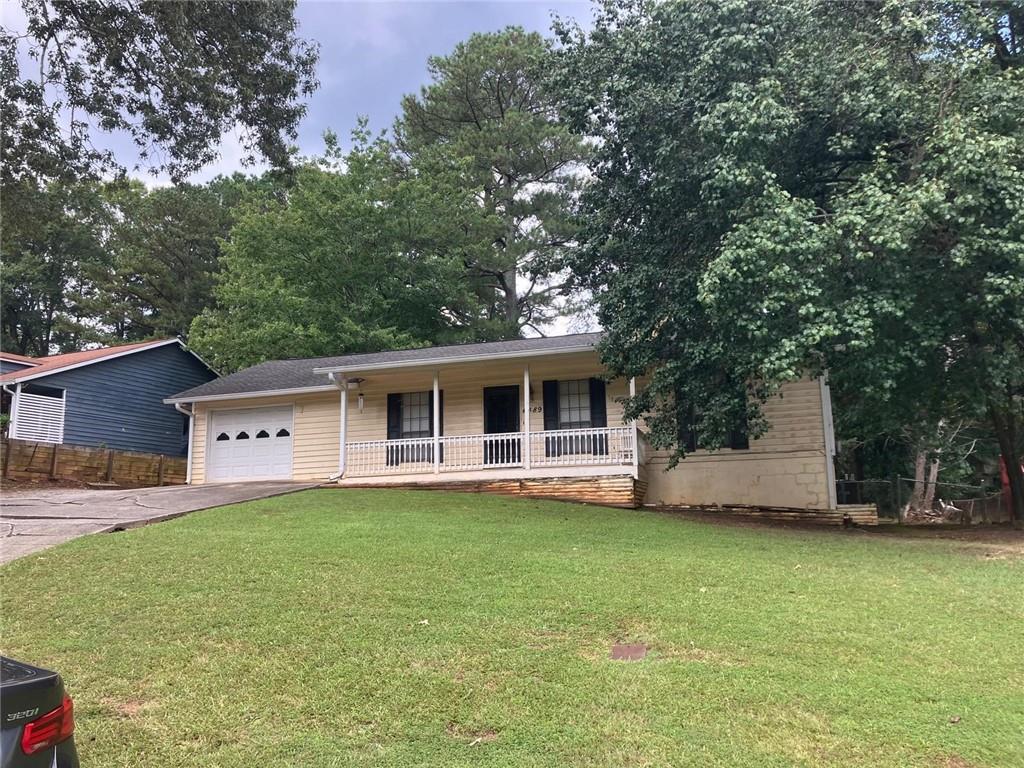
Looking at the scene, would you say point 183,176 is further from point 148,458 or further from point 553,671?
point 148,458

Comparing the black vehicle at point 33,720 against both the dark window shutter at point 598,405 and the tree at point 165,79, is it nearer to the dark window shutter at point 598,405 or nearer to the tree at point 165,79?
the tree at point 165,79

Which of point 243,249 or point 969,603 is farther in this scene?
point 243,249

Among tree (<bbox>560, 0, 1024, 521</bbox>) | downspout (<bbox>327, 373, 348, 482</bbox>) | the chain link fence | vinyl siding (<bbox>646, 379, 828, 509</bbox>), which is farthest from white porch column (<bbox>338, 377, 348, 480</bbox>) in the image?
the chain link fence

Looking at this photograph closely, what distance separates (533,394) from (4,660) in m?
13.8

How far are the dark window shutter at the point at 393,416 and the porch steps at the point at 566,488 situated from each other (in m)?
1.83

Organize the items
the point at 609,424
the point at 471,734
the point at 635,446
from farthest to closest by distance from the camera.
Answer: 1. the point at 609,424
2. the point at 635,446
3. the point at 471,734

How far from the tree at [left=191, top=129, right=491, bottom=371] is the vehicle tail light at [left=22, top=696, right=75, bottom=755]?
69.1ft

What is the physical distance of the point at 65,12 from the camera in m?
9.09

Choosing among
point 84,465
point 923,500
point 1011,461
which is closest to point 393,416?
point 84,465

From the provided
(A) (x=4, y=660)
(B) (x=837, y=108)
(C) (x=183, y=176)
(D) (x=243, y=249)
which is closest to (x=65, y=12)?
(C) (x=183, y=176)

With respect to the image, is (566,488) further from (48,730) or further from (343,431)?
(48,730)

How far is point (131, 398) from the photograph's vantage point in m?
22.3

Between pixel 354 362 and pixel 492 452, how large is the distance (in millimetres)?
4028

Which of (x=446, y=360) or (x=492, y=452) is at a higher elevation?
(x=446, y=360)
